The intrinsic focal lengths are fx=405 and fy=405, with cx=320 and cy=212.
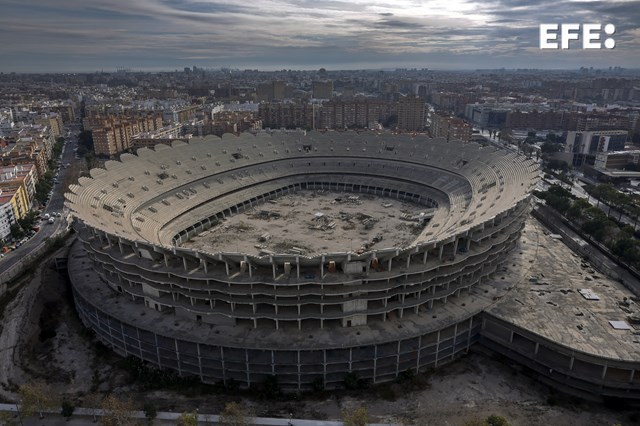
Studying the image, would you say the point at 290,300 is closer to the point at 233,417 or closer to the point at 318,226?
the point at 233,417

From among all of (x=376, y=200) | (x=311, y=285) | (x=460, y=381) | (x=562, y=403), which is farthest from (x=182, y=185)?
(x=562, y=403)

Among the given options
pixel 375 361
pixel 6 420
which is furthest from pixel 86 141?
pixel 375 361

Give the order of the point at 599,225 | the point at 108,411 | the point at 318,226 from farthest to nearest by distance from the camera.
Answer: the point at 318,226, the point at 599,225, the point at 108,411

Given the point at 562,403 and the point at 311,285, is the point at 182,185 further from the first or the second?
the point at 562,403

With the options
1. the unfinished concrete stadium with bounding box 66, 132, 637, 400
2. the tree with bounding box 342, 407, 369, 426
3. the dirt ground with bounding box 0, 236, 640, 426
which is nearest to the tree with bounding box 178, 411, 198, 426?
the dirt ground with bounding box 0, 236, 640, 426

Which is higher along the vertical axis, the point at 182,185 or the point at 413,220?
the point at 182,185

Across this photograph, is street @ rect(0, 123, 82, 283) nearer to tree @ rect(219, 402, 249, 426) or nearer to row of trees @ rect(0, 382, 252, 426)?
row of trees @ rect(0, 382, 252, 426)
